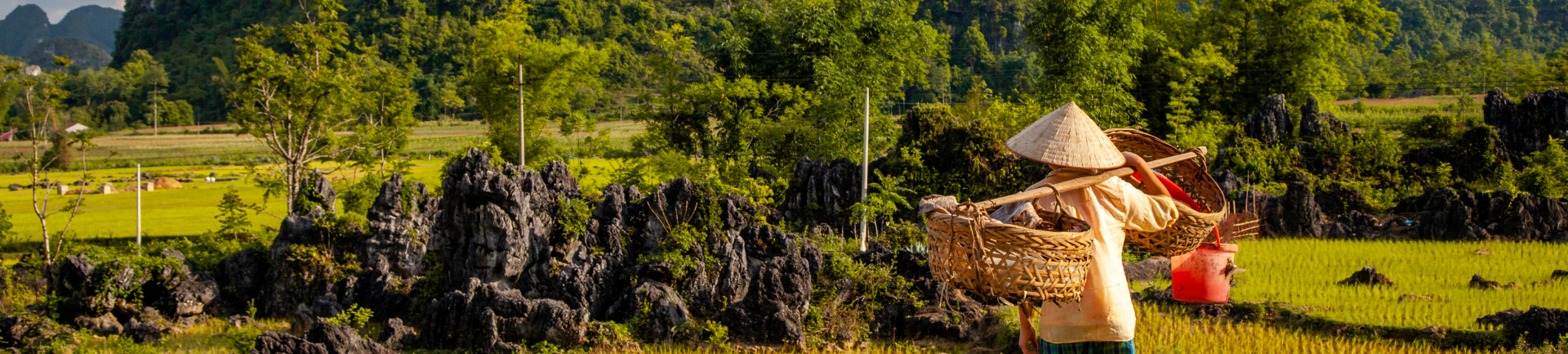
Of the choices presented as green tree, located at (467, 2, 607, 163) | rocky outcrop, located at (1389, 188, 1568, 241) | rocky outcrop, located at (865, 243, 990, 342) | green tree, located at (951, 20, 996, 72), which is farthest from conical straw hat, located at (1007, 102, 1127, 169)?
green tree, located at (951, 20, 996, 72)

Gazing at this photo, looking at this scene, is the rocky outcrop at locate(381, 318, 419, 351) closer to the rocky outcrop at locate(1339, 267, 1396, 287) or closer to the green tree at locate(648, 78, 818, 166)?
the rocky outcrop at locate(1339, 267, 1396, 287)

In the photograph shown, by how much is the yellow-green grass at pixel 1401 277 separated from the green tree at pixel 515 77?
44.8 ft

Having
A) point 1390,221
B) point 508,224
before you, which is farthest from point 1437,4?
point 508,224

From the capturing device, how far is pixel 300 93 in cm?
1485

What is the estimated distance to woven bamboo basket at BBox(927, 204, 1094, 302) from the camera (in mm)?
3350

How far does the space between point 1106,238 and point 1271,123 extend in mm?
16576

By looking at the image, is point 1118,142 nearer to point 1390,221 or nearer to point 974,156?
point 974,156

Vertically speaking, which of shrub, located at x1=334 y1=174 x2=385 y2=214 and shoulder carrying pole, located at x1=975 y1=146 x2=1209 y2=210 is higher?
shoulder carrying pole, located at x1=975 y1=146 x2=1209 y2=210

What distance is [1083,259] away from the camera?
3.58 metres

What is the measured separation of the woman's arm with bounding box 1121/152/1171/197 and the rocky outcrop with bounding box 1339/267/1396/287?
7.67 meters

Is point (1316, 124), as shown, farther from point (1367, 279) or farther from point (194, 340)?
point (194, 340)

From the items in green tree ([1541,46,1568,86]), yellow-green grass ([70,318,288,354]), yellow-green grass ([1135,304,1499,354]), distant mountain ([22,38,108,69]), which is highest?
distant mountain ([22,38,108,69])

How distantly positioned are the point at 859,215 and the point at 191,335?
27.8ft

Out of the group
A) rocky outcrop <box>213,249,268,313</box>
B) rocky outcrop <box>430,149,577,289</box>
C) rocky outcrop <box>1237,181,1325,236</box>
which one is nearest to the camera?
rocky outcrop <box>430,149,577,289</box>
